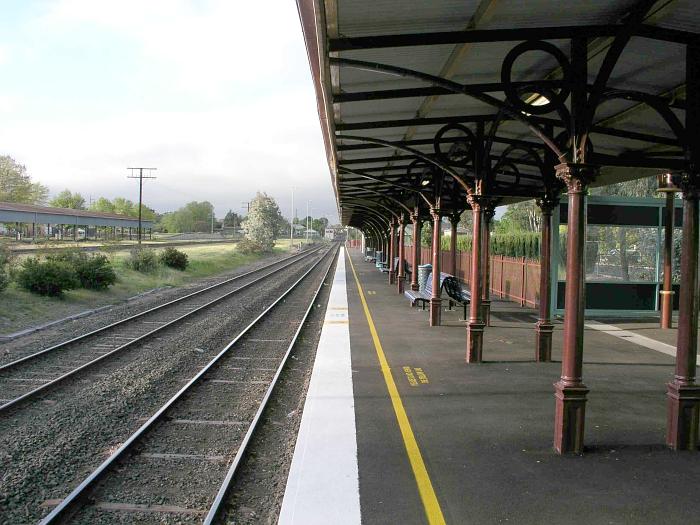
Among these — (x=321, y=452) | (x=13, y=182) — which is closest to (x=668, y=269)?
(x=321, y=452)

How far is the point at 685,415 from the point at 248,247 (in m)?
57.5

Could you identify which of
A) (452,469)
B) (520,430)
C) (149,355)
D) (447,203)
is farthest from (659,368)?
(447,203)

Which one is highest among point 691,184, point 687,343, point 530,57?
point 530,57

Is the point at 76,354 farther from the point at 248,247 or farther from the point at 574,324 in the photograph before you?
the point at 248,247

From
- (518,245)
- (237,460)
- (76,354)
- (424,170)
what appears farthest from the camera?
(518,245)

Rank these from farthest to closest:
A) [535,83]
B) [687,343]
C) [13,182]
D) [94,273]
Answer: [13,182] < [94,273] < [535,83] < [687,343]

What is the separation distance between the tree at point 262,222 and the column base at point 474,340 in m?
56.2

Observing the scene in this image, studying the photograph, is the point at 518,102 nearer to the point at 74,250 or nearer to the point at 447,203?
the point at 447,203

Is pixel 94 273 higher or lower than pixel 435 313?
higher

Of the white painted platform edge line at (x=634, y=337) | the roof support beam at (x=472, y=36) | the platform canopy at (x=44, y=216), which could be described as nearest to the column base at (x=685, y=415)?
the roof support beam at (x=472, y=36)

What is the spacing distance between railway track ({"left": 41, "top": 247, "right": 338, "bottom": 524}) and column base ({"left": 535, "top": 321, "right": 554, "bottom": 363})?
4.14 m

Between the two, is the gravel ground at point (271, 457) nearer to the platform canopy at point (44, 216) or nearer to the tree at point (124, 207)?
the platform canopy at point (44, 216)

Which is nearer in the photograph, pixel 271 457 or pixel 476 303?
pixel 271 457

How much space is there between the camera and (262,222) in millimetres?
66312
